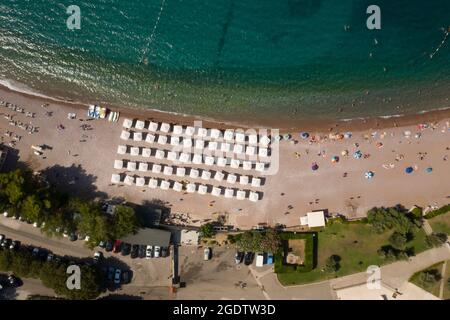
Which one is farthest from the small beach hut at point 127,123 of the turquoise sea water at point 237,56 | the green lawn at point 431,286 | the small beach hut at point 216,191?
the green lawn at point 431,286

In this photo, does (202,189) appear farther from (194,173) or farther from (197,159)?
(197,159)

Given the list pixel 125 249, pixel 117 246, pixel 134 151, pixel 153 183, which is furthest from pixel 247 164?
pixel 117 246

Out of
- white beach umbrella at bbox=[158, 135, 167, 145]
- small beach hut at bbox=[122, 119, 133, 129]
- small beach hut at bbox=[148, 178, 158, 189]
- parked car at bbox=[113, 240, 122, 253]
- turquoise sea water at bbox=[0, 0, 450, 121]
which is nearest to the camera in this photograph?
parked car at bbox=[113, 240, 122, 253]

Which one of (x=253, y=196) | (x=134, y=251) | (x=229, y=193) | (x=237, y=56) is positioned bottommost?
(x=134, y=251)

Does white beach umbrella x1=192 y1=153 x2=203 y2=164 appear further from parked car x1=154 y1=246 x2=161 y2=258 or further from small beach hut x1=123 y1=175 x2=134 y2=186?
parked car x1=154 y1=246 x2=161 y2=258

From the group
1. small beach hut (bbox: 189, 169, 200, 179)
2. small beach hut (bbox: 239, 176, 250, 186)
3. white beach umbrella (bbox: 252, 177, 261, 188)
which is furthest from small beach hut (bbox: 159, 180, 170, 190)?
white beach umbrella (bbox: 252, 177, 261, 188)
